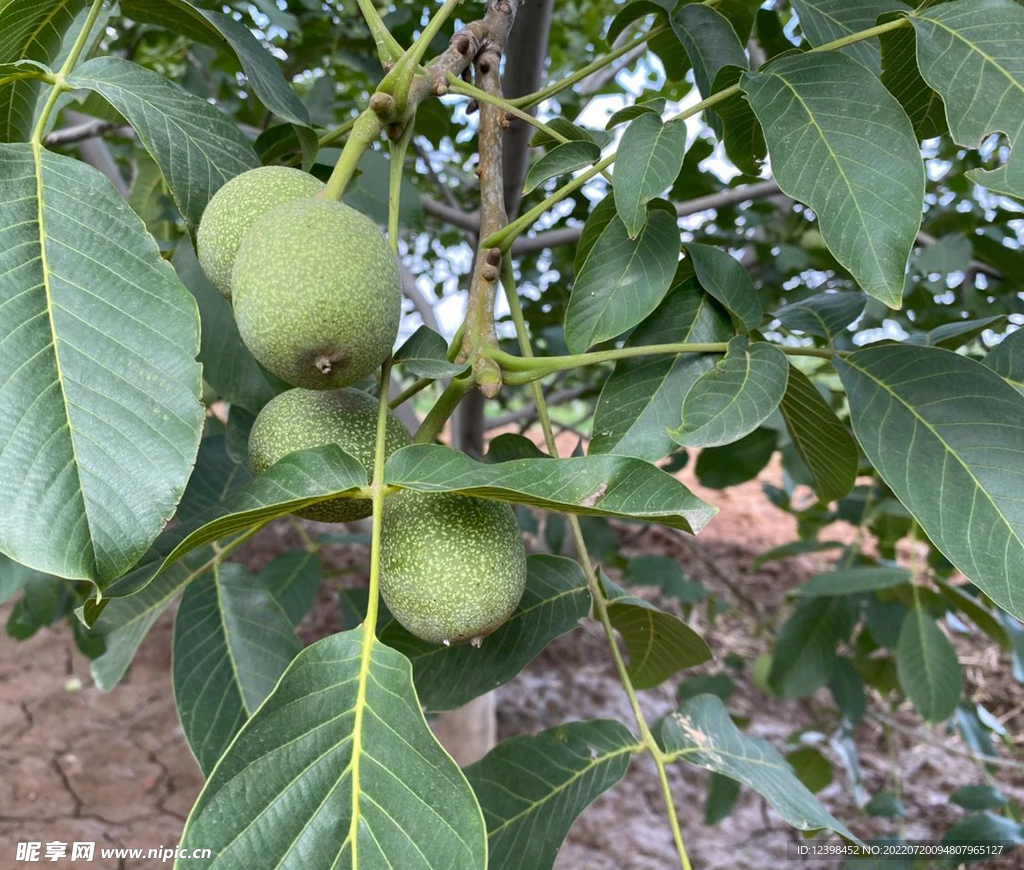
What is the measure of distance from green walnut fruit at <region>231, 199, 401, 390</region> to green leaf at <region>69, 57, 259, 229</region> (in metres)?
0.15

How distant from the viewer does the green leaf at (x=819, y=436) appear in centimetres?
90

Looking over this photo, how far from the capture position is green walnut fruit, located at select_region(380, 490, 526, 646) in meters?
0.72

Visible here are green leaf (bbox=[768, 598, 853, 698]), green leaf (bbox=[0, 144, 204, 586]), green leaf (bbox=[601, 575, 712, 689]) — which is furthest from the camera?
green leaf (bbox=[768, 598, 853, 698])

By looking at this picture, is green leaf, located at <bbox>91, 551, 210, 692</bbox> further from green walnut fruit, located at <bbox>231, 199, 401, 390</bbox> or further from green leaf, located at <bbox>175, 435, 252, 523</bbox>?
green walnut fruit, located at <bbox>231, 199, 401, 390</bbox>

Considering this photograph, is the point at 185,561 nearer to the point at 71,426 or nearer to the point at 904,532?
the point at 71,426

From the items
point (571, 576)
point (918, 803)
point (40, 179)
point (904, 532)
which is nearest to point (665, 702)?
point (918, 803)

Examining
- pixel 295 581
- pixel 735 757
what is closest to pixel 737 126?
pixel 735 757

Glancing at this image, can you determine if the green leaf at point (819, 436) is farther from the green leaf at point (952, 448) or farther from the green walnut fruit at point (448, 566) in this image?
the green walnut fruit at point (448, 566)

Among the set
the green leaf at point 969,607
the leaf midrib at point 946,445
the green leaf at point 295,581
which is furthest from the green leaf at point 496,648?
the green leaf at point 969,607

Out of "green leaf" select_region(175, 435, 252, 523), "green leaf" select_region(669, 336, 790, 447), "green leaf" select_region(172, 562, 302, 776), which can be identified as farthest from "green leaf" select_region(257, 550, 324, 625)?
"green leaf" select_region(669, 336, 790, 447)

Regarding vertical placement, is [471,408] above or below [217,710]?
below

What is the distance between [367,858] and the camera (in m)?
0.59

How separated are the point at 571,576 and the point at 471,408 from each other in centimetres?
98

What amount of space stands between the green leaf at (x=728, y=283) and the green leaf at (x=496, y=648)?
359 millimetres
